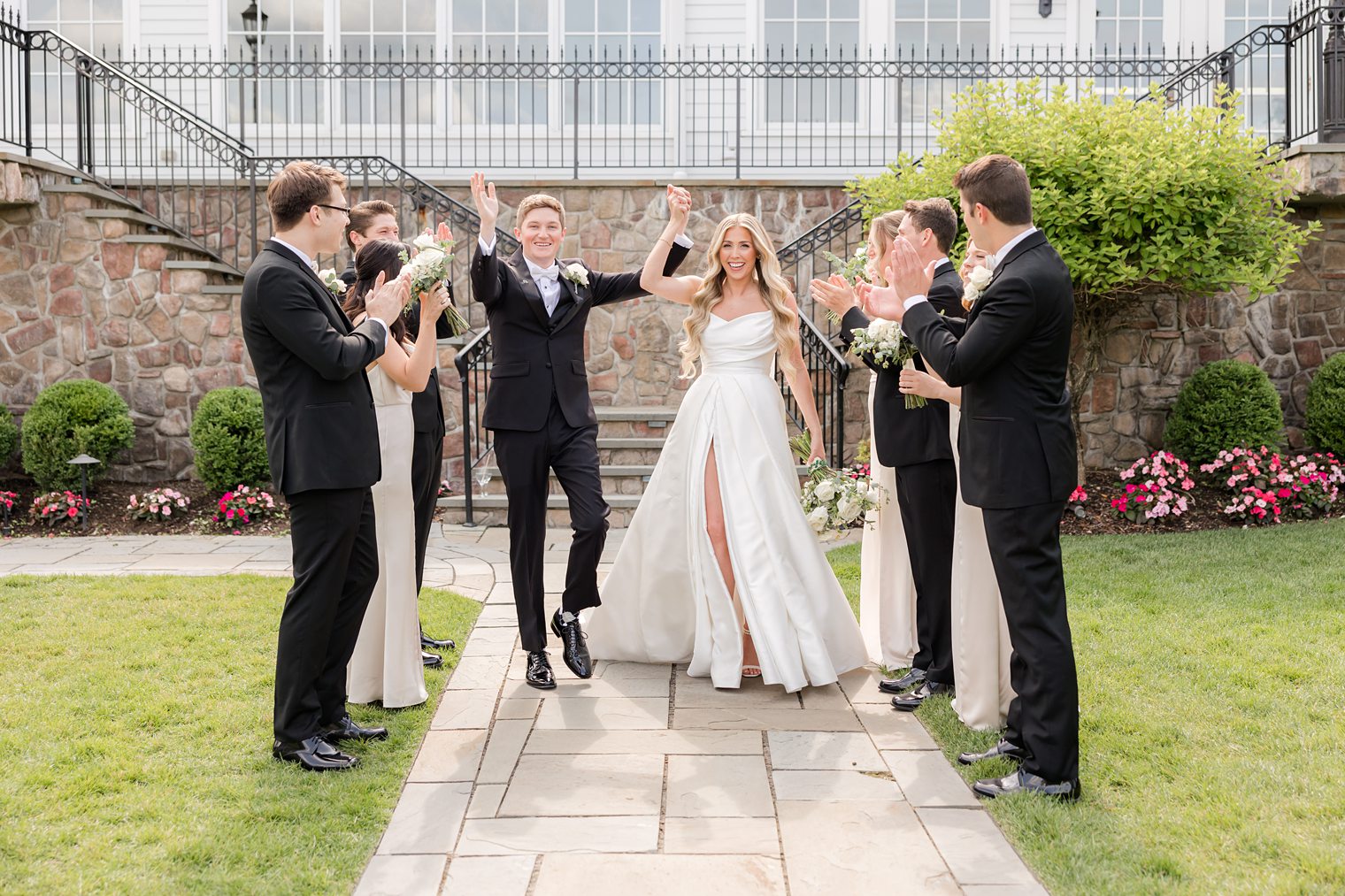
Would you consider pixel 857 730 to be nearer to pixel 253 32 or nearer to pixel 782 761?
pixel 782 761

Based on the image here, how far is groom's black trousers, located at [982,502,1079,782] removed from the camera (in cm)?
389

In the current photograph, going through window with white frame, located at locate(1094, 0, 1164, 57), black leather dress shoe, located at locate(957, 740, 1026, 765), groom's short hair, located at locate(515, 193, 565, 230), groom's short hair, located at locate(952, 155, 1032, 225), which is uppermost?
window with white frame, located at locate(1094, 0, 1164, 57)

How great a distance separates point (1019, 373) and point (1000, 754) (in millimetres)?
1436

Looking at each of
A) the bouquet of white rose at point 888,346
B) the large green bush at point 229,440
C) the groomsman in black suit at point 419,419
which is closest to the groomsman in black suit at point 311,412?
the groomsman in black suit at point 419,419

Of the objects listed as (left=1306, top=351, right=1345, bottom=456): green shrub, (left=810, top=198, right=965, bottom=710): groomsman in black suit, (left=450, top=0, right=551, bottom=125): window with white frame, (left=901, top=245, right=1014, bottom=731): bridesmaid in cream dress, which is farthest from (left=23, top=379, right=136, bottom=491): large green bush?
(left=1306, top=351, right=1345, bottom=456): green shrub

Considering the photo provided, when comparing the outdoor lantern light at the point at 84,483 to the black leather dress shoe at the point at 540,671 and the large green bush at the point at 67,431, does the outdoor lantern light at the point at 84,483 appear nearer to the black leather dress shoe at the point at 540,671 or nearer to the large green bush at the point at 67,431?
the large green bush at the point at 67,431

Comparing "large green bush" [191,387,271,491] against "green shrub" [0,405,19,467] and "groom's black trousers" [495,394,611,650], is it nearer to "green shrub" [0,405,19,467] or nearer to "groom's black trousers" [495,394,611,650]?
"green shrub" [0,405,19,467]

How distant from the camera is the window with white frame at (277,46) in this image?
13.9 m

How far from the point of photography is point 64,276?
11.0m

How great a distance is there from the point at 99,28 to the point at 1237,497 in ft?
44.2

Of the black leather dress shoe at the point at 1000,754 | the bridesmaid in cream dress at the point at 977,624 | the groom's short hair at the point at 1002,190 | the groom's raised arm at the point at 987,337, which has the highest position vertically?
the groom's short hair at the point at 1002,190

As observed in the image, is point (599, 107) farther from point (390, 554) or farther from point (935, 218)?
point (390, 554)

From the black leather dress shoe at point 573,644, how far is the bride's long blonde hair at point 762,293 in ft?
4.34

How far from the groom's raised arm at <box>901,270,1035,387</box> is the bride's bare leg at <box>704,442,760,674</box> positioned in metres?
1.60
